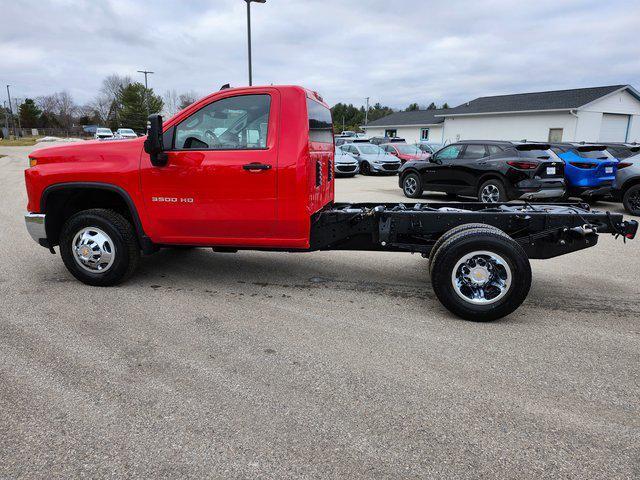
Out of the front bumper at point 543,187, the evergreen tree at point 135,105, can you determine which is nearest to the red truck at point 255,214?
the front bumper at point 543,187

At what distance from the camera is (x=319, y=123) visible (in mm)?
5355

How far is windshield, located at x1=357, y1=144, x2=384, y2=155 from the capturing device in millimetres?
22703

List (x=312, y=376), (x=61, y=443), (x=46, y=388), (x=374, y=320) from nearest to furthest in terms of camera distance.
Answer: (x=61, y=443) → (x=46, y=388) → (x=312, y=376) → (x=374, y=320)

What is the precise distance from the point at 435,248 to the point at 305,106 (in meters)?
1.86

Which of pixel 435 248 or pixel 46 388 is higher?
pixel 435 248

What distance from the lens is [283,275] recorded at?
229 inches

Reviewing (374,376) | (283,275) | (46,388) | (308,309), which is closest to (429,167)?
(283,275)

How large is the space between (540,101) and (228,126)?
37.4 meters

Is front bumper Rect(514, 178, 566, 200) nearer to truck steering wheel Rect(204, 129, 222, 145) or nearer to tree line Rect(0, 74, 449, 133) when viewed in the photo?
truck steering wheel Rect(204, 129, 222, 145)

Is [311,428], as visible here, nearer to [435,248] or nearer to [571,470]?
[571,470]

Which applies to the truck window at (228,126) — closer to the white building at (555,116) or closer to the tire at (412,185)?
the tire at (412,185)

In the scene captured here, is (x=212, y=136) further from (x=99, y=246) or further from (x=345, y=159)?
(x=345, y=159)

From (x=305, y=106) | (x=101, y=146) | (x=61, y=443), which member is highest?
(x=305, y=106)

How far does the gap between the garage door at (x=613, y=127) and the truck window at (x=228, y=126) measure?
121 ft
